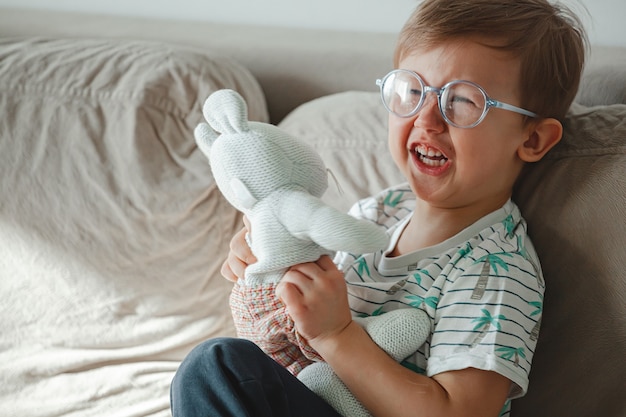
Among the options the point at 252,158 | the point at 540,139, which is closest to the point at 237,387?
the point at 252,158

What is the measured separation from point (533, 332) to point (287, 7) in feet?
3.45

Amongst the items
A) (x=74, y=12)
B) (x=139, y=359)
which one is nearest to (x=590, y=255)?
(x=139, y=359)

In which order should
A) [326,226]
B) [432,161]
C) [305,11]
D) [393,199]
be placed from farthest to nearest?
1. [305,11]
2. [393,199]
3. [432,161]
4. [326,226]

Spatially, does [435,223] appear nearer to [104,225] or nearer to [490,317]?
[490,317]

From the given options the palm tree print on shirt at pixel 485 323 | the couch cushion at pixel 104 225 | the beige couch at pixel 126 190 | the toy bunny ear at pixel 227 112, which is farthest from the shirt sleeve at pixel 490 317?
the couch cushion at pixel 104 225

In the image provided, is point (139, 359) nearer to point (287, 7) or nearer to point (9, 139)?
point (9, 139)

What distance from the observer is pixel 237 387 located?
812 mm

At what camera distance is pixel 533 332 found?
0.87m

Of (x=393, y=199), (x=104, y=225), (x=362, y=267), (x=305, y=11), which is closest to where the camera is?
(x=362, y=267)

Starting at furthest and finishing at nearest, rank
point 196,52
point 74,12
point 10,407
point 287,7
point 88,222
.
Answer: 1. point 74,12
2. point 287,7
3. point 196,52
4. point 88,222
5. point 10,407

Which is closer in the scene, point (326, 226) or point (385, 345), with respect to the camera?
point (326, 226)

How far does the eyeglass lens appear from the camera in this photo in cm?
89

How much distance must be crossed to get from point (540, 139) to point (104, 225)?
81 centimetres

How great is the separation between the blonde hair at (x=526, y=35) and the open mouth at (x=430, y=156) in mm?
129
